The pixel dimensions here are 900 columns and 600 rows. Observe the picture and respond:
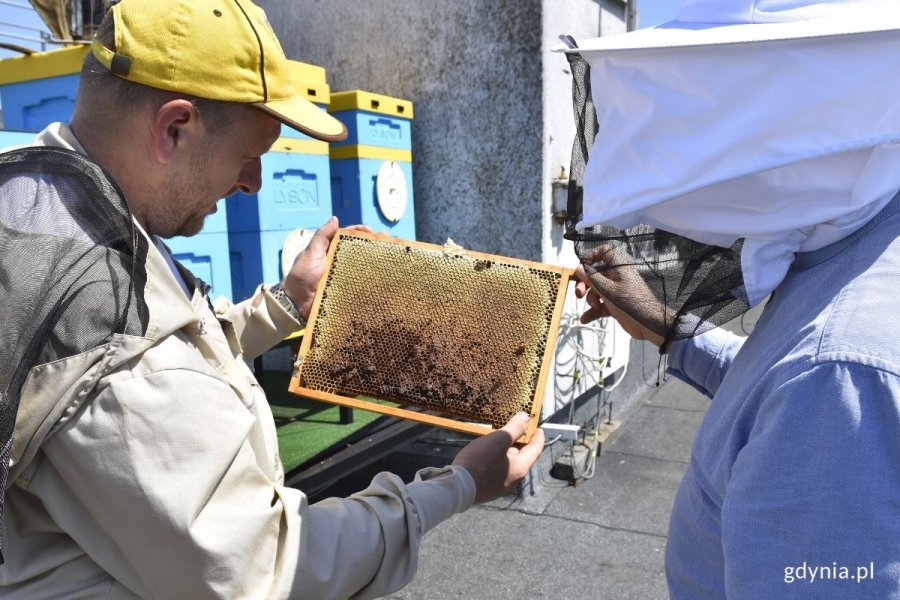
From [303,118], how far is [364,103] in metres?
2.09

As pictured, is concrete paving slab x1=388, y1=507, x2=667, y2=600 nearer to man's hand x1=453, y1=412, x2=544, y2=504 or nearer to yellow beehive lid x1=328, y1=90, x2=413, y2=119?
man's hand x1=453, y1=412, x2=544, y2=504

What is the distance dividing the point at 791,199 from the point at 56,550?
4.07 ft

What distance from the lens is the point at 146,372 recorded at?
104 centimetres

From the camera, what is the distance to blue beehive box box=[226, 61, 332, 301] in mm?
2928

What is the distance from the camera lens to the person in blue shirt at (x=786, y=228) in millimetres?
738

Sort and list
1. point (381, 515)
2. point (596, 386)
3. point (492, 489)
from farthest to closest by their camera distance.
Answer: point (596, 386), point (492, 489), point (381, 515)

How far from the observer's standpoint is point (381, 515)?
1351 millimetres

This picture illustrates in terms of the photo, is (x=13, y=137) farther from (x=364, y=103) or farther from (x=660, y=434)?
(x=660, y=434)

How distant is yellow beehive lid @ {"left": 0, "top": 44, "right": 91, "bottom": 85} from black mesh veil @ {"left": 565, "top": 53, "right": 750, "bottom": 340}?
6.78ft

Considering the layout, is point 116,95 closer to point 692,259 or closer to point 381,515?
point 381,515

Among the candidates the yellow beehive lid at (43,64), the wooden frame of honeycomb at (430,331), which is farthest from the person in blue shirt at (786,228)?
the yellow beehive lid at (43,64)

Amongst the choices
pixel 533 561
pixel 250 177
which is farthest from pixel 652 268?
pixel 533 561

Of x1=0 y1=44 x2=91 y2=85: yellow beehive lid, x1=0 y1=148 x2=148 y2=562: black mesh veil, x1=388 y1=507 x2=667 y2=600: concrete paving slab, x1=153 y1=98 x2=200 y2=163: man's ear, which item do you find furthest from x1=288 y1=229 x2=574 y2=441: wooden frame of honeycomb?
x1=388 y1=507 x2=667 y2=600: concrete paving slab

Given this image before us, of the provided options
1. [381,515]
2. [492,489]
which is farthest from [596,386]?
[381,515]
